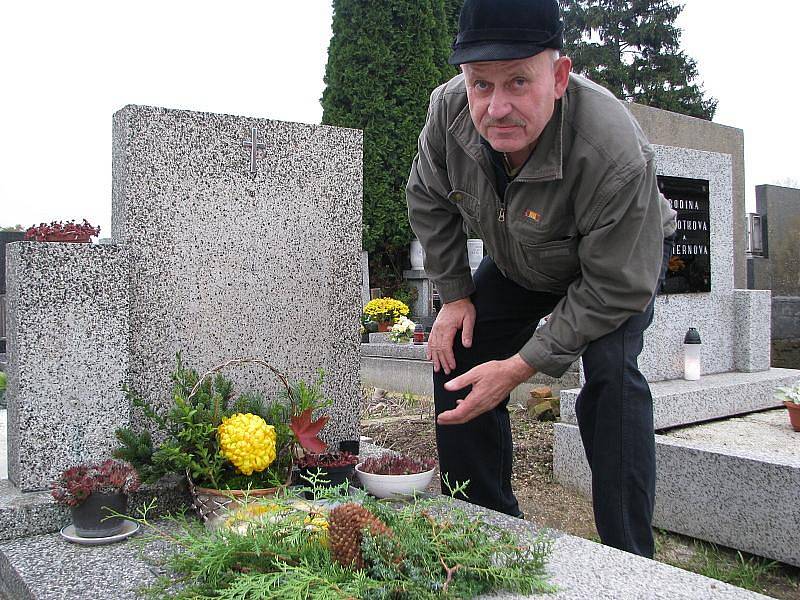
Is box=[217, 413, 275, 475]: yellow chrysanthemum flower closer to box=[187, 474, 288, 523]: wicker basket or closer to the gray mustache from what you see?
box=[187, 474, 288, 523]: wicker basket

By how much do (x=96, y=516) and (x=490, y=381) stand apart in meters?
1.18

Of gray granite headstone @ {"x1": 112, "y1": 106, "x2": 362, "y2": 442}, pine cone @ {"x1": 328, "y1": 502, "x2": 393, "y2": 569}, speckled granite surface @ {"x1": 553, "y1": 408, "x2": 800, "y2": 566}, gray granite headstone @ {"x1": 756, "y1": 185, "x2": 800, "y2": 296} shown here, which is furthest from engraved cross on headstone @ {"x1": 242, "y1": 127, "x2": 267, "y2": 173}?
gray granite headstone @ {"x1": 756, "y1": 185, "x2": 800, "y2": 296}

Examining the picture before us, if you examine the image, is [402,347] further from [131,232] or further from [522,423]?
[131,232]

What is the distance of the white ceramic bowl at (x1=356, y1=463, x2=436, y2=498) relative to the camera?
2.44 meters

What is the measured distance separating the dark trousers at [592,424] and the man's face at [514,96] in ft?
2.04

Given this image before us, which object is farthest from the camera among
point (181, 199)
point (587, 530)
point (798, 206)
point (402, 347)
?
point (798, 206)

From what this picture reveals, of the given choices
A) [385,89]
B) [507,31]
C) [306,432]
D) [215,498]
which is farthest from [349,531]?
[385,89]

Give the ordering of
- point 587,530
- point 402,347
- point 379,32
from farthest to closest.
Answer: point 379,32
point 402,347
point 587,530

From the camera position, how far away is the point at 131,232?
268 centimetres

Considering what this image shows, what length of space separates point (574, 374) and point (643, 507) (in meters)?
4.03

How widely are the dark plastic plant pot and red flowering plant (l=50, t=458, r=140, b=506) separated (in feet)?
0.05

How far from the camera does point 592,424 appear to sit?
7.54ft

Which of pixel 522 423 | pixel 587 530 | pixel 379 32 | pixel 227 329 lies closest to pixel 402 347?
pixel 522 423

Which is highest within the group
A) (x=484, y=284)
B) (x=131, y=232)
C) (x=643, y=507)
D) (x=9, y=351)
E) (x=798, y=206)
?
(x=798, y=206)
